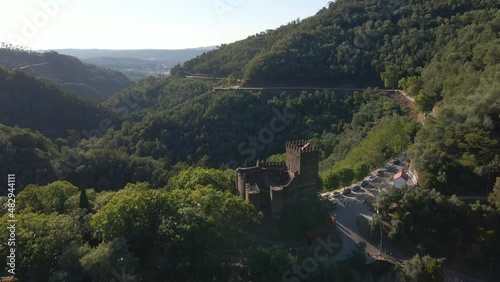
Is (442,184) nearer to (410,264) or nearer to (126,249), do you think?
(410,264)

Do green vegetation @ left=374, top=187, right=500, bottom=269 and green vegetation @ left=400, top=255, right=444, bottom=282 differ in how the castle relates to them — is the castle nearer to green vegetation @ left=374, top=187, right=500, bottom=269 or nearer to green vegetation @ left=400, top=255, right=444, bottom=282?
green vegetation @ left=374, top=187, right=500, bottom=269

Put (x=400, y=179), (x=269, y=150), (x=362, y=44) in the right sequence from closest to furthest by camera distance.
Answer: (x=400, y=179)
(x=269, y=150)
(x=362, y=44)

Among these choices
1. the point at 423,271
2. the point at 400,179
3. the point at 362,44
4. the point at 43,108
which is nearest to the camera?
the point at 423,271

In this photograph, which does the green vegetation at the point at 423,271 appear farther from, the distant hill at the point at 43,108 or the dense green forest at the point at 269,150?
the distant hill at the point at 43,108

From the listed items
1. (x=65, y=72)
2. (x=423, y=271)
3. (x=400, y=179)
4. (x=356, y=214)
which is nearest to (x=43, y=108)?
(x=65, y=72)

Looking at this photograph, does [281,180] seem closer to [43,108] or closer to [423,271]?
[423,271]

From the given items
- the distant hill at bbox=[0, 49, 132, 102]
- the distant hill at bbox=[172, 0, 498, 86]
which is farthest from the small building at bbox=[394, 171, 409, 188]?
the distant hill at bbox=[0, 49, 132, 102]

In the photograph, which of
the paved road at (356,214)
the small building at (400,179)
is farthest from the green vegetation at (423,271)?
the small building at (400,179)
